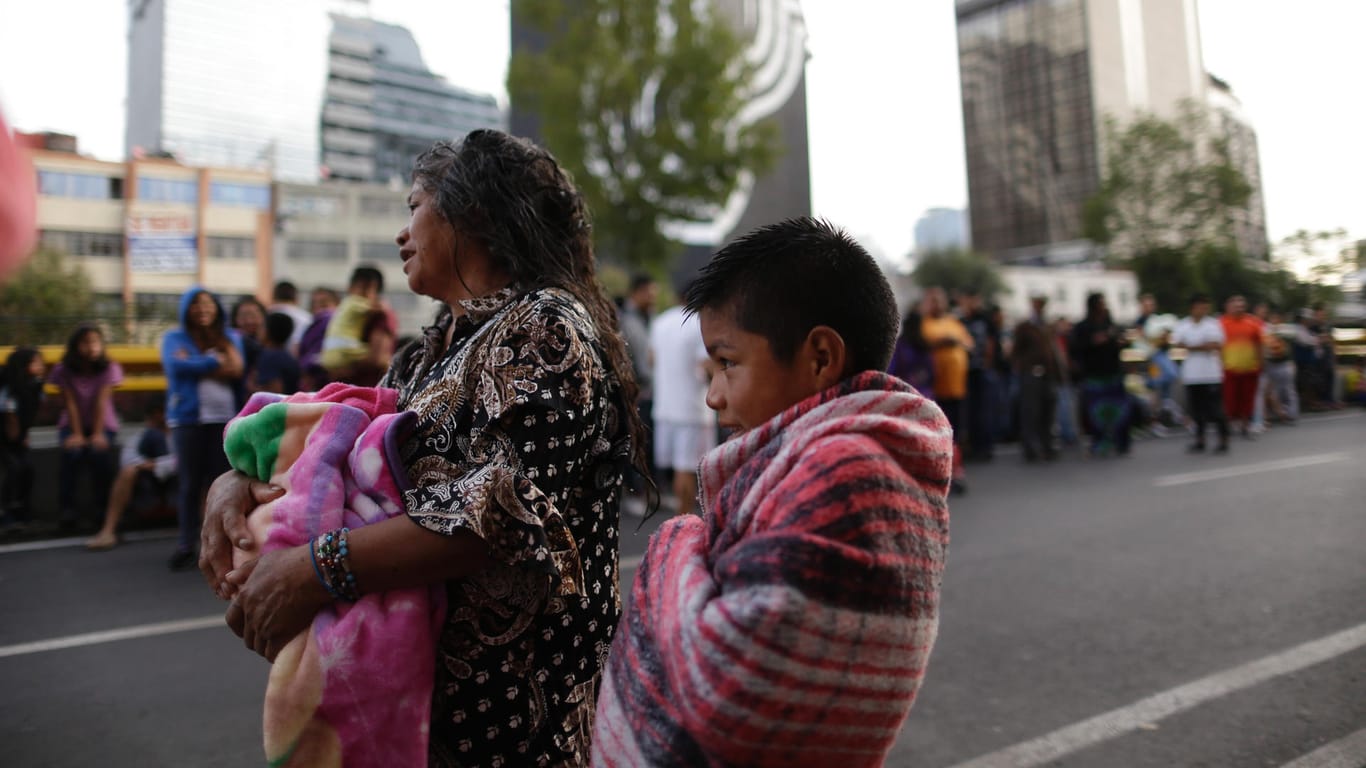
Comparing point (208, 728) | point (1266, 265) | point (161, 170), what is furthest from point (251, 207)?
point (208, 728)

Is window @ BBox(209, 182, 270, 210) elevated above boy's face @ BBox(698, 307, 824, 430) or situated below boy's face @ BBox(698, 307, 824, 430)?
above

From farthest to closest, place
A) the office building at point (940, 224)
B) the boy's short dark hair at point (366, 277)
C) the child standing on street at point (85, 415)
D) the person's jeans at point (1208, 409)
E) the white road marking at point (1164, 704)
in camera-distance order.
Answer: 1. the office building at point (940, 224)
2. the person's jeans at point (1208, 409)
3. the child standing on street at point (85, 415)
4. the boy's short dark hair at point (366, 277)
5. the white road marking at point (1164, 704)

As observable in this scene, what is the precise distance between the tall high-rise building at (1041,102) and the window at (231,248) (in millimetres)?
69767

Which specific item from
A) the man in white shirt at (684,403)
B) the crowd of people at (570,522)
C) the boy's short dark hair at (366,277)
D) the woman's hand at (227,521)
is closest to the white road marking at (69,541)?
the boy's short dark hair at (366,277)

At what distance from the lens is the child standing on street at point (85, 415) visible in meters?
6.99

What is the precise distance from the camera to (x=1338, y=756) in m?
2.71

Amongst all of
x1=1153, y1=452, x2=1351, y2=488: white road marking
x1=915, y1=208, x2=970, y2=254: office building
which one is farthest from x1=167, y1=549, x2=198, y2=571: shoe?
x1=915, y1=208, x2=970, y2=254: office building

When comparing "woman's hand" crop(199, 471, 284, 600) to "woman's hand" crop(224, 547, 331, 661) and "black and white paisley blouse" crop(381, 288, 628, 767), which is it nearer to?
"woman's hand" crop(224, 547, 331, 661)

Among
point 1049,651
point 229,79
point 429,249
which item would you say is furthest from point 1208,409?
point 229,79

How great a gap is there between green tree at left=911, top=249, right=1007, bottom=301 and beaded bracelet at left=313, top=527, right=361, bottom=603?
213 ft

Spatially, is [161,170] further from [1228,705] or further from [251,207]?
[1228,705]

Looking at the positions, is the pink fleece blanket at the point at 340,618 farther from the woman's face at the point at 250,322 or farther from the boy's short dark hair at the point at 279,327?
the woman's face at the point at 250,322

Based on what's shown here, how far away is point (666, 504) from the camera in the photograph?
7.94 m

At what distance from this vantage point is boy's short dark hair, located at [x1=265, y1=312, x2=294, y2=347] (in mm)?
6227
